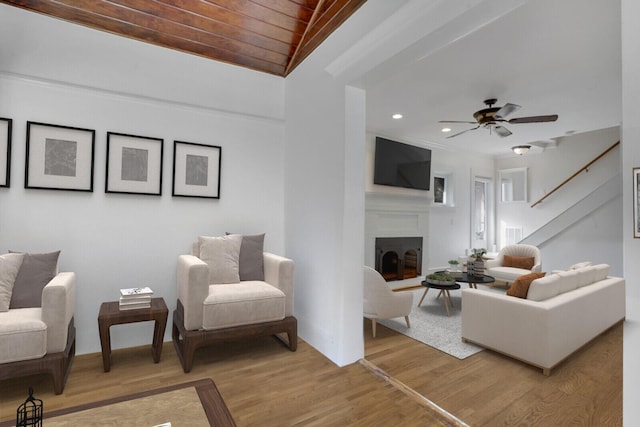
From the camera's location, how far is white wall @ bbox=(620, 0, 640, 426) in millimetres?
1270

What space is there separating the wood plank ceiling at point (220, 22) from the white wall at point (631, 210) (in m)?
1.81

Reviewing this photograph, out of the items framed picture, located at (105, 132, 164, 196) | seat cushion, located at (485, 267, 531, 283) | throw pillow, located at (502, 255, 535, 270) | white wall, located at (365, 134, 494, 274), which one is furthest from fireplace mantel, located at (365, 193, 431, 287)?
framed picture, located at (105, 132, 164, 196)

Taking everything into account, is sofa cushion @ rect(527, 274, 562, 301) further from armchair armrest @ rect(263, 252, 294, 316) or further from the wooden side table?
the wooden side table

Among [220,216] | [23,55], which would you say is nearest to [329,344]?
[220,216]

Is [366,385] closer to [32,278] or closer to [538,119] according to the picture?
[32,278]

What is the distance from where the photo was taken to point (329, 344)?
9.42 ft

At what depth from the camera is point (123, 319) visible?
2.54 metres

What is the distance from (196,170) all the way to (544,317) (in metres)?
3.34

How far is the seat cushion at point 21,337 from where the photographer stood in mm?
2037

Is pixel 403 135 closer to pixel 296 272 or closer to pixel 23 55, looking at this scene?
pixel 296 272

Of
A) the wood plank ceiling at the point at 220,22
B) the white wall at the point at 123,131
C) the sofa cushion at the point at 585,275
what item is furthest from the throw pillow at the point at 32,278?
the sofa cushion at the point at 585,275

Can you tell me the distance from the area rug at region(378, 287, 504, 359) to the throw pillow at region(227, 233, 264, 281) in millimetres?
1610

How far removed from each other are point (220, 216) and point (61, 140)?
4.81 feet

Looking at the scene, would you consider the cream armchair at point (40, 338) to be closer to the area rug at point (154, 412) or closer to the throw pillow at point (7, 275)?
the throw pillow at point (7, 275)
